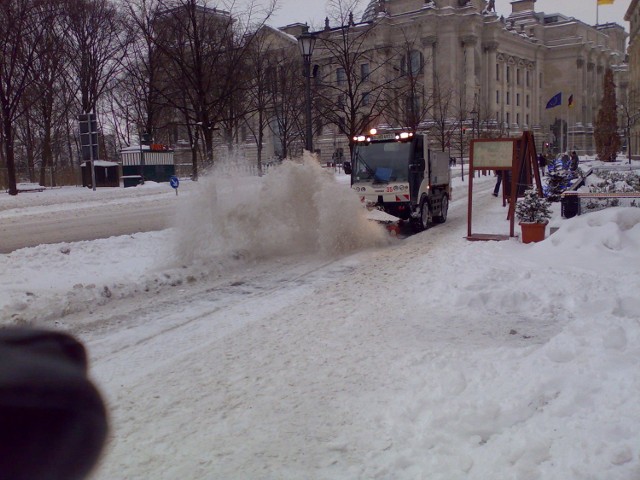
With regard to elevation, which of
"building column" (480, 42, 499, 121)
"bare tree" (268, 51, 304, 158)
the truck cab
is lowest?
the truck cab

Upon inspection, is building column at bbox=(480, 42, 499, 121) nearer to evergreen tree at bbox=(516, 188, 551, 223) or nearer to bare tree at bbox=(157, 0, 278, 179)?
bare tree at bbox=(157, 0, 278, 179)

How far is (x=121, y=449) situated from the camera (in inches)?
170

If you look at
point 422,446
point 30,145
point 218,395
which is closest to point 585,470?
point 422,446

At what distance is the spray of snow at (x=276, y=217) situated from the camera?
12.3 m

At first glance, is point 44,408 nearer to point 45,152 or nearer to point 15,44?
point 15,44

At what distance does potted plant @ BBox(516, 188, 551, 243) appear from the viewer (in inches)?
486

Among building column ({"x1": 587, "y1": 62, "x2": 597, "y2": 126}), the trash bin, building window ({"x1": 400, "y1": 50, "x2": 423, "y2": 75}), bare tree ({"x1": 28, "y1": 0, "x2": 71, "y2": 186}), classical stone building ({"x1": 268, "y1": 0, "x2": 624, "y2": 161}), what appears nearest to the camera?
the trash bin

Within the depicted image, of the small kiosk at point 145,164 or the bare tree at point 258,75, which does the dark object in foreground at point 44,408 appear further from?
the small kiosk at point 145,164

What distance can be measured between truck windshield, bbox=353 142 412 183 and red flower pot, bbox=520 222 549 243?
4.04 metres

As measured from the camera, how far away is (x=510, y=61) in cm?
10106

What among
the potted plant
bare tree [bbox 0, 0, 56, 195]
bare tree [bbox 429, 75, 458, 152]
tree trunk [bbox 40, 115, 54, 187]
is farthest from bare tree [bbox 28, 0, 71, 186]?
the potted plant

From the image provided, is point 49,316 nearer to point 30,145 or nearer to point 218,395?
point 218,395

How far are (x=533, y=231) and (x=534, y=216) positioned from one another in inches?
11.9

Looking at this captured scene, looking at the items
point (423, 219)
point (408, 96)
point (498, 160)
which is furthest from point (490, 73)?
point (498, 160)
